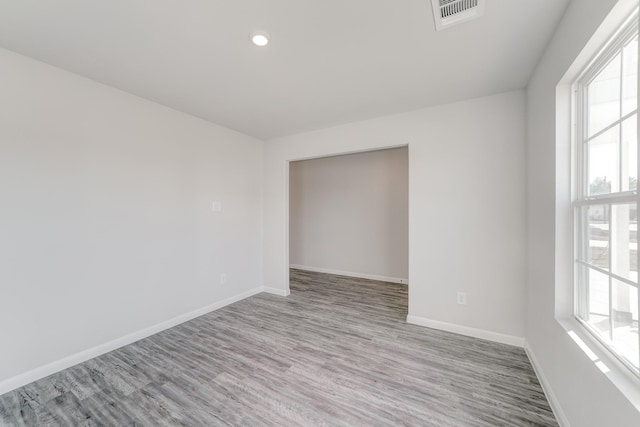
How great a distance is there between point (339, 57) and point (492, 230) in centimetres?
225

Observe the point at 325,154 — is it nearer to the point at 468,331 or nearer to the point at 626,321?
the point at 468,331

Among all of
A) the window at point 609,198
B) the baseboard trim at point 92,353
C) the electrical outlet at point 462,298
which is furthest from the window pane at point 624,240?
the baseboard trim at point 92,353

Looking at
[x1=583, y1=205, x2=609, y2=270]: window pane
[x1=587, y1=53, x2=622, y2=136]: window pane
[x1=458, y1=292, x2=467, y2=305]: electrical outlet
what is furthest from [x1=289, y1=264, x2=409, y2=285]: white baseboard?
[x1=587, y1=53, x2=622, y2=136]: window pane

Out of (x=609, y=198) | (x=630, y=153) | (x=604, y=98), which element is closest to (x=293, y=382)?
(x=609, y=198)

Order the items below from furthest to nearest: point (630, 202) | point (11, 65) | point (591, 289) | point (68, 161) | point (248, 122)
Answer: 1. point (248, 122)
2. point (68, 161)
3. point (11, 65)
4. point (591, 289)
5. point (630, 202)

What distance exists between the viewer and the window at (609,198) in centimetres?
109

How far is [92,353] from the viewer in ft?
7.57

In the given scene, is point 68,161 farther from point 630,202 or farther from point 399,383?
point 630,202

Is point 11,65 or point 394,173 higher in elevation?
point 11,65

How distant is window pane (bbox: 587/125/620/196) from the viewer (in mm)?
1230

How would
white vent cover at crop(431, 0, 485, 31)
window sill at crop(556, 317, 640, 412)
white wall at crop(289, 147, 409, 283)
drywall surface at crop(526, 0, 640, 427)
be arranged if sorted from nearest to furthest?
window sill at crop(556, 317, 640, 412) < drywall surface at crop(526, 0, 640, 427) < white vent cover at crop(431, 0, 485, 31) < white wall at crop(289, 147, 409, 283)

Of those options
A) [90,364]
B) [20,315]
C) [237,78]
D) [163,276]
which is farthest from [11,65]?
[90,364]

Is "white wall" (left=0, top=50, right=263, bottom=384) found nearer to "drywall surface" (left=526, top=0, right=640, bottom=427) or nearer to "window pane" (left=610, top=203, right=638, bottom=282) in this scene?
"drywall surface" (left=526, top=0, right=640, bottom=427)

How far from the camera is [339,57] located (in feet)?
6.46
